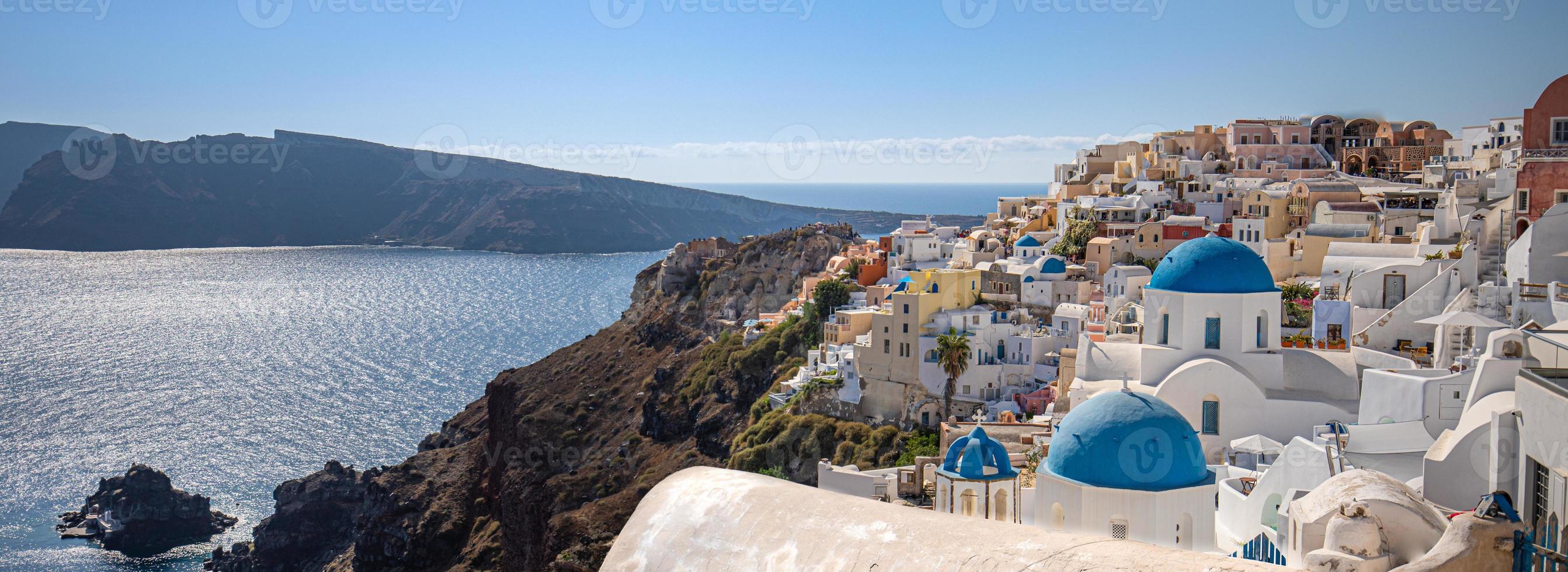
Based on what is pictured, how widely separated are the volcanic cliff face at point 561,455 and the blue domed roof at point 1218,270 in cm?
2300

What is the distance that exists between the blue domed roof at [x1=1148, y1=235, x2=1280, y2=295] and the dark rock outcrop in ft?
153

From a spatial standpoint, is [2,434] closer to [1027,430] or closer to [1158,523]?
[1027,430]

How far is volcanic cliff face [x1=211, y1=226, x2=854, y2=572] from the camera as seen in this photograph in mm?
45719

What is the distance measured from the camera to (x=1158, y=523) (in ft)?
42.5

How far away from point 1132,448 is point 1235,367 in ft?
28.7

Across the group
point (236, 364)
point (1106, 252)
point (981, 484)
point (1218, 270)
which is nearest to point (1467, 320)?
point (1218, 270)

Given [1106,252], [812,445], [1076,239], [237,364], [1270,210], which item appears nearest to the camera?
[812,445]

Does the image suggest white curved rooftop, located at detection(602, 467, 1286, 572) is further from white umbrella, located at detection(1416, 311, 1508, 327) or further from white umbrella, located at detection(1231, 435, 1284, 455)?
white umbrella, located at detection(1416, 311, 1508, 327)

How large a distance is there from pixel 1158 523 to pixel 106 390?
7925 cm

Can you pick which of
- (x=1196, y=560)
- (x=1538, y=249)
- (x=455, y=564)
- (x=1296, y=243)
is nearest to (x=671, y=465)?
(x=455, y=564)

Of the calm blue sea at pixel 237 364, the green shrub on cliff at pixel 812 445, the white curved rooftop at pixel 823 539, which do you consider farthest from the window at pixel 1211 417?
the calm blue sea at pixel 237 364

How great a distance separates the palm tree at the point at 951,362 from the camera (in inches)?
1238

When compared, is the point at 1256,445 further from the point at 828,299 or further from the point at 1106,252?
the point at 828,299

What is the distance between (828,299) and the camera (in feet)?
144
